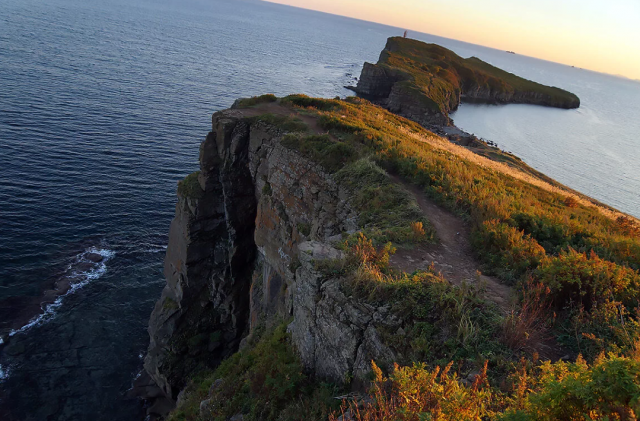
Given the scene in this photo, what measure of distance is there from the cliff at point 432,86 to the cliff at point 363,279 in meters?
62.9

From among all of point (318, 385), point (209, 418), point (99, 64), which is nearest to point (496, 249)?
point (318, 385)

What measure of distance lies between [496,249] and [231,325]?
21.3 m

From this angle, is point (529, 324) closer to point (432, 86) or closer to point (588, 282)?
point (588, 282)

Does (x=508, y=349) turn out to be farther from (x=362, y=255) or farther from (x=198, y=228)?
(x=198, y=228)

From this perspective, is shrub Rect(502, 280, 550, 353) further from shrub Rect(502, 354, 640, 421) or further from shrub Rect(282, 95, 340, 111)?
shrub Rect(282, 95, 340, 111)

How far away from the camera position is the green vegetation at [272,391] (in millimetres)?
9703

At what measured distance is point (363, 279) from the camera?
9422 mm

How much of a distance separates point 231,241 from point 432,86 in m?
88.1

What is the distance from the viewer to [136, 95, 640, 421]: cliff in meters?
7.89

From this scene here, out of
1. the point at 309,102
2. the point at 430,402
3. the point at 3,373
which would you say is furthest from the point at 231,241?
the point at 430,402

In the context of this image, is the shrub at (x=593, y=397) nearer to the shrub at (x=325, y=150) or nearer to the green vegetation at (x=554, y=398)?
the green vegetation at (x=554, y=398)

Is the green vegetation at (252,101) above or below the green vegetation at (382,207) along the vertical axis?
above

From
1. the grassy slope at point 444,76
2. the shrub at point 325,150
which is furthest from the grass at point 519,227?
the grassy slope at point 444,76

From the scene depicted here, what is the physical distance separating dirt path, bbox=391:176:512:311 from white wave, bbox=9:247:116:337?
2960 centimetres
